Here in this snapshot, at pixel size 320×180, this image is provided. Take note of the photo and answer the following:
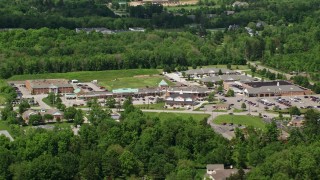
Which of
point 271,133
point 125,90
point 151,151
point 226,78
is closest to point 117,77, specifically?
point 125,90

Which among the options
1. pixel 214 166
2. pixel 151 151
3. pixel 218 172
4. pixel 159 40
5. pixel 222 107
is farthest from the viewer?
pixel 159 40

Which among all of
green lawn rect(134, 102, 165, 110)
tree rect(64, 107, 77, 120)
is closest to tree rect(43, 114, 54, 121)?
tree rect(64, 107, 77, 120)

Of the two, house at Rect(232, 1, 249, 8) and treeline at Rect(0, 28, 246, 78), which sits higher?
treeline at Rect(0, 28, 246, 78)

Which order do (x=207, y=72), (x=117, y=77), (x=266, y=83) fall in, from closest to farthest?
(x=266, y=83), (x=117, y=77), (x=207, y=72)

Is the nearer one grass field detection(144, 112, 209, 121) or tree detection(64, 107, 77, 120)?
tree detection(64, 107, 77, 120)

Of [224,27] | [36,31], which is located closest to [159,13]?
[224,27]

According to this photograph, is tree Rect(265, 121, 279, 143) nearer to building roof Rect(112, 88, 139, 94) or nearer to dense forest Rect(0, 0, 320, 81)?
building roof Rect(112, 88, 139, 94)

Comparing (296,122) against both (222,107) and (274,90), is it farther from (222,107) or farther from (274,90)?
(274,90)

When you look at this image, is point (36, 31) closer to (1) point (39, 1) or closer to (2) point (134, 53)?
(2) point (134, 53)
